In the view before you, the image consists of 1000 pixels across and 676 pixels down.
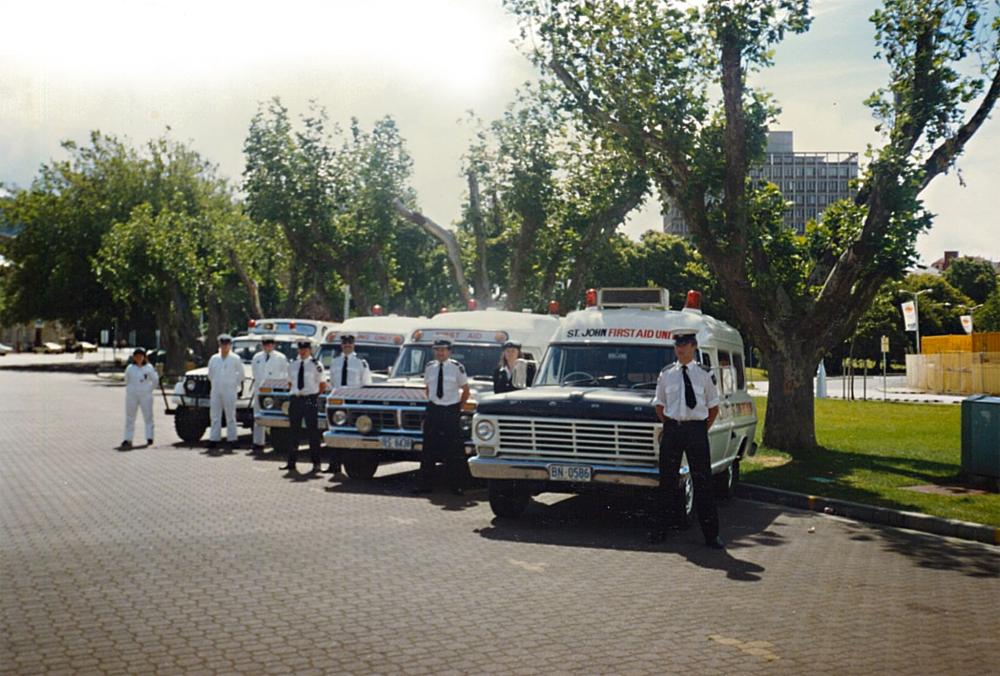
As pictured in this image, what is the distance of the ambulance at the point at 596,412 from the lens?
11.1 m

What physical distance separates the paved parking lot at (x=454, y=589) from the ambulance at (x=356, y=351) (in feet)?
15.8

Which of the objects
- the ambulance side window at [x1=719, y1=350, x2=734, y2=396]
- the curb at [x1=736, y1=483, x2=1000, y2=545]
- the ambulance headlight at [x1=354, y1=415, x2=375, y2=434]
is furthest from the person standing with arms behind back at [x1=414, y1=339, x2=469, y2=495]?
the curb at [x1=736, y1=483, x2=1000, y2=545]

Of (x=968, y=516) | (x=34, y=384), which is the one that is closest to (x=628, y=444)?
(x=968, y=516)

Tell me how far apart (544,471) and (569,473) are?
0.27m

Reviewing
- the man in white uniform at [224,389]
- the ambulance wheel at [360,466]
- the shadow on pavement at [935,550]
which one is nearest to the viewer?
the shadow on pavement at [935,550]

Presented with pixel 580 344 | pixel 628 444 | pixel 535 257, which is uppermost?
pixel 535 257

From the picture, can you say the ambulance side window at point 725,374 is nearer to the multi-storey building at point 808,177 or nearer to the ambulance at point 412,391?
the ambulance at point 412,391

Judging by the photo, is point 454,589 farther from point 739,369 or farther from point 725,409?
point 739,369

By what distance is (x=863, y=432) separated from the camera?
25.6 m

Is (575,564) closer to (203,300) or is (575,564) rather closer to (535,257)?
(535,257)

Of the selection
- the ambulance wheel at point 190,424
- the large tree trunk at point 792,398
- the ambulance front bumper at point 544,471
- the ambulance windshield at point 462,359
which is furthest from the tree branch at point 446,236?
the ambulance front bumper at point 544,471

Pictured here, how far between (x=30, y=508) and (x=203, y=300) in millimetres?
52840

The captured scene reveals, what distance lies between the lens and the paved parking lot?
6.60 m

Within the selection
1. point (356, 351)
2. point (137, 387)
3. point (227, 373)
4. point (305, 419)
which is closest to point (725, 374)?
point (305, 419)
